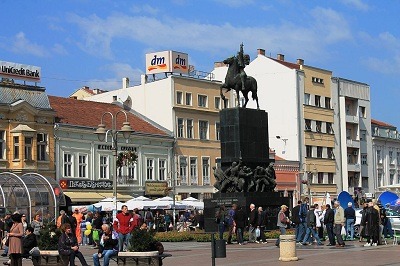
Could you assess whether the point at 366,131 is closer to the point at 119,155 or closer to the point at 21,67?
the point at 119,155

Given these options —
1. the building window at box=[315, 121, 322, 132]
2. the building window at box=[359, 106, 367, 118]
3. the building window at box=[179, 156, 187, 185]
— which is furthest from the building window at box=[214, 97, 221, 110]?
the building window at box=[359, 106, 367, 118]

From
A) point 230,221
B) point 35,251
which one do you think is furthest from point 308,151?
point 35,251

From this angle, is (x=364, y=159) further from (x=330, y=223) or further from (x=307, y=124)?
(x=330, y=223)

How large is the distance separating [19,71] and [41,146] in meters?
5.48

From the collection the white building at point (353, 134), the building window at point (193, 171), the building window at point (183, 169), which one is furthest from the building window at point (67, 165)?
the white building at point (353, 134)

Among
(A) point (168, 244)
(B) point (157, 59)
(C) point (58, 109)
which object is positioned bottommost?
(A) point (168, 244)

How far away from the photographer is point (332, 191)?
8512cm

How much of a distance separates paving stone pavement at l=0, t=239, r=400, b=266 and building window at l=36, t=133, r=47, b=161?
28138 mm

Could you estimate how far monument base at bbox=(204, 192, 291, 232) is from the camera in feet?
110

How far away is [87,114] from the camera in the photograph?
65000 mm

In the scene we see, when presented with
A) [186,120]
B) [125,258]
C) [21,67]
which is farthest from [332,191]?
[125,258]

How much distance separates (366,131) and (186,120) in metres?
28.6

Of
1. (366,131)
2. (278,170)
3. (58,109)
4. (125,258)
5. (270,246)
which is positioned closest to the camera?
(125,258)

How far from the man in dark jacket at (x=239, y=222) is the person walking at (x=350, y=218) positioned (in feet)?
15.1
